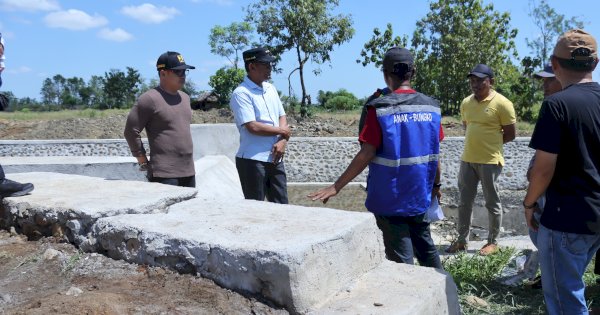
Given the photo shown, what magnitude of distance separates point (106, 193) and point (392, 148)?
5.50 feet

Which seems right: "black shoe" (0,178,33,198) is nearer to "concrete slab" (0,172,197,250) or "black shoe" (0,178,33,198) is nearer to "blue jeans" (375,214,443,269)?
"concrete slab" (0,172,197,250)

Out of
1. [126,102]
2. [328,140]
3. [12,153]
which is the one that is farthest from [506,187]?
[126,102]

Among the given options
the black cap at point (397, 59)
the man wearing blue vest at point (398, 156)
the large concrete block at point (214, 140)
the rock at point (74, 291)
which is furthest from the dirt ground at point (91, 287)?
the large concrete block at point (214, 140)

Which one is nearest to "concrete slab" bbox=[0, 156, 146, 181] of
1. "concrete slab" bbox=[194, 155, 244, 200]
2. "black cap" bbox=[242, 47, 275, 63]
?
"concrete slab" bbox=[194, 155, 244, 200]

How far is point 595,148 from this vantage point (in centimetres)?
232

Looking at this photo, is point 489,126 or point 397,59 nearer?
point 397,59

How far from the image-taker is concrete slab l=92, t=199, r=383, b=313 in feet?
6.79

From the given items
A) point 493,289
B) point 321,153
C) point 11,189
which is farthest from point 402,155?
point 321,153

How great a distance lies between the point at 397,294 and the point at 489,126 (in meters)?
3.17

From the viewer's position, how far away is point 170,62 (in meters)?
4.06

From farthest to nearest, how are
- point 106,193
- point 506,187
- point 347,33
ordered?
point 347,33 < point 506,187 < point 106,193

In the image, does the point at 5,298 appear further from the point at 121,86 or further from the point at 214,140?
the point at 121,86

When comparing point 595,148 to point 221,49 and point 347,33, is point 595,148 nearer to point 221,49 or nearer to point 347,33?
point 347,33

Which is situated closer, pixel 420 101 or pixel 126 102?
pixel 420 101
